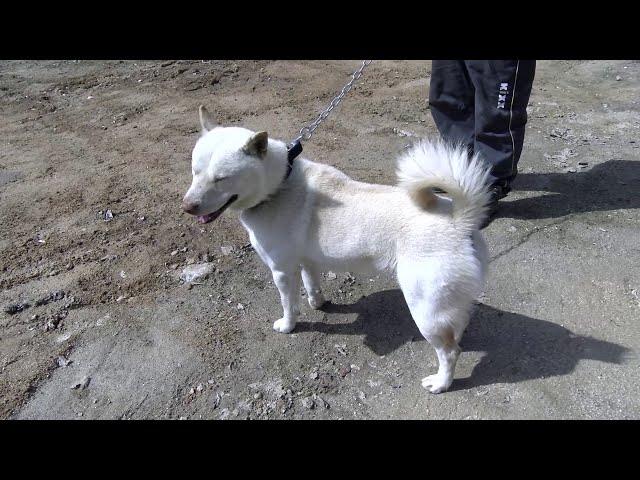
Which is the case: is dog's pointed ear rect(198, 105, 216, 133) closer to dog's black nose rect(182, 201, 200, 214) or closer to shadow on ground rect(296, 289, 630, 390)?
dog's black nose rect(182, 201, 200, 214)

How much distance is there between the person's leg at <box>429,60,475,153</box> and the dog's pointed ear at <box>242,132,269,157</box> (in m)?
2.43

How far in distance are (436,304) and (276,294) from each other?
58.2 inches

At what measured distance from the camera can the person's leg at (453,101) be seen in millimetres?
4441

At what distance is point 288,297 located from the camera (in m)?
3.19

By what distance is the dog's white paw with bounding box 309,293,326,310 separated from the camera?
350 cm

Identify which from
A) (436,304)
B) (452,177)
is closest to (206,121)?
(452,177)

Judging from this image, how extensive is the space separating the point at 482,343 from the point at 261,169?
6.01 ft

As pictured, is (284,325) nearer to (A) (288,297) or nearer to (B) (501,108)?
(A) (288,297)

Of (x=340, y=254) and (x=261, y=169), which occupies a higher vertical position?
(x=261, y=169)

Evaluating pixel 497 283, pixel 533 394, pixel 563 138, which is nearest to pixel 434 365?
pixel 533 394

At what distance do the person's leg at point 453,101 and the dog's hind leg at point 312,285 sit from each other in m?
2.11

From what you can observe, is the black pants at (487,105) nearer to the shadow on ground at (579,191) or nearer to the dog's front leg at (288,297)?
the shadow on ground at (579,191)

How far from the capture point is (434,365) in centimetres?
308

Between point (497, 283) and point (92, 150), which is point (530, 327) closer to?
point (497, 283)
